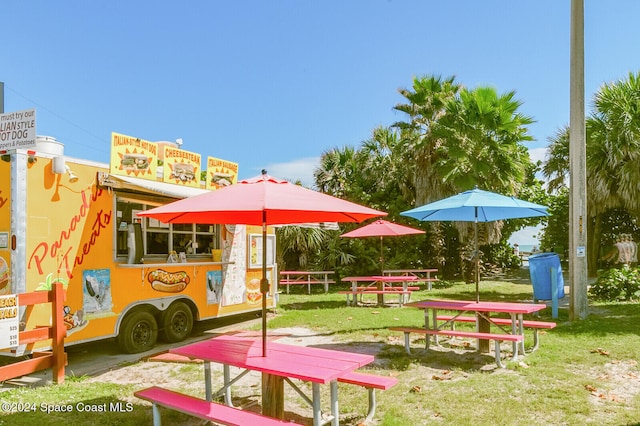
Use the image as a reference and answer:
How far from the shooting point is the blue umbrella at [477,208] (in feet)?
23.1

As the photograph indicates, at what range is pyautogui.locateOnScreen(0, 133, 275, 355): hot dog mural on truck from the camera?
5938mm

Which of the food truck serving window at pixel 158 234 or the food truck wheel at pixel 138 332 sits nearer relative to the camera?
the food truck wheel at pixel 138 332

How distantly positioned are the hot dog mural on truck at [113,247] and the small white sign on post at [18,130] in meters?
0.15

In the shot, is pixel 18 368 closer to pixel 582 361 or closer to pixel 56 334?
pixel 56 334

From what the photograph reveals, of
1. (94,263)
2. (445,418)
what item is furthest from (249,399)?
(94,263)

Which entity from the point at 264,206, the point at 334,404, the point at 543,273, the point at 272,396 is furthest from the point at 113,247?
the point at 543,273

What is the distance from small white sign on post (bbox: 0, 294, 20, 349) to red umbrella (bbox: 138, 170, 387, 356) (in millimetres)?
2005

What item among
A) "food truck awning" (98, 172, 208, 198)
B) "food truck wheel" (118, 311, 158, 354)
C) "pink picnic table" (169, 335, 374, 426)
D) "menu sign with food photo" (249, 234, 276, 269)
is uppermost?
"food truck awning" (98, 172, 208, 198)

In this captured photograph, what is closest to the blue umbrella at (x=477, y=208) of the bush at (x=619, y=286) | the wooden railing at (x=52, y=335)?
the wooden railing at (x=52, y=335)

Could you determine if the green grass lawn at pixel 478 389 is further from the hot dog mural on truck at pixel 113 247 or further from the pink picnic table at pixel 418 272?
the pink picnic table at pixel 418 272

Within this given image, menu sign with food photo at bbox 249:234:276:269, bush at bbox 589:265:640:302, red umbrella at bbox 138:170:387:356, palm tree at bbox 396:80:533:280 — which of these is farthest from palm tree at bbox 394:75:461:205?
red umbrella at bbox 138:170:387:356

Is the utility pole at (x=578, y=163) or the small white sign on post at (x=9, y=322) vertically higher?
the utility pole at (x=578, y=163)

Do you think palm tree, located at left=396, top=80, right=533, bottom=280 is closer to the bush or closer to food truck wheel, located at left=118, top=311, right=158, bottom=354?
the bush

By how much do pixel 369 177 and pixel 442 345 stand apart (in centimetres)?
1311
